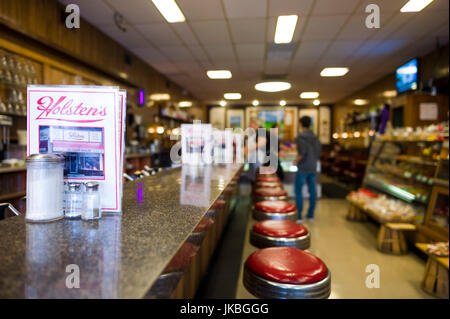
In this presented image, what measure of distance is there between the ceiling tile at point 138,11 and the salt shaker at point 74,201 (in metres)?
3.27

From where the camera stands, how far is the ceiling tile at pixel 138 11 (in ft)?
11.9

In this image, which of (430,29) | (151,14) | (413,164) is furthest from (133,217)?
(430,29)

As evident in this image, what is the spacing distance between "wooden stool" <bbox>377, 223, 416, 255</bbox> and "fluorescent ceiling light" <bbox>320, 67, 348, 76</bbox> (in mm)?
4233

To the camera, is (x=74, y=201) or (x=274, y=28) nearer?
(x=74, y=201)

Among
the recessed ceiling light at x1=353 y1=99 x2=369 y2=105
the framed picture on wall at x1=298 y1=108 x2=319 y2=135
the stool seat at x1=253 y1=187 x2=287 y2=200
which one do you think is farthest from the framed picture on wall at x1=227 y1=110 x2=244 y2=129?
the stool seat at x1=253 y1=187 x2=287 y2=200

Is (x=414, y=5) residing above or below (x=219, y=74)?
above

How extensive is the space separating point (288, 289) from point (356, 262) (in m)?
2.33

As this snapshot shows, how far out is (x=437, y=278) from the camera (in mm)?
2424

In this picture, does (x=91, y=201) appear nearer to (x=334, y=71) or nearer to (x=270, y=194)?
(x=270, y=194)

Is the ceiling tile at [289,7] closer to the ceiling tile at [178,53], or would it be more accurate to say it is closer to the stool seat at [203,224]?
the ceiling tile at [178,53]

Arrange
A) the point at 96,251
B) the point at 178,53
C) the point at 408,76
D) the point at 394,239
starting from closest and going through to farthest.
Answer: the point at 96,251 → the point at 394,239 → the point at 178,53 → the point at 408,76

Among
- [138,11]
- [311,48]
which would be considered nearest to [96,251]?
[138,11]

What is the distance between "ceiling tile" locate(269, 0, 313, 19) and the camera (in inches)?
136
